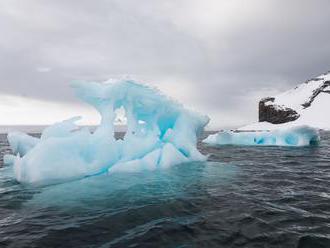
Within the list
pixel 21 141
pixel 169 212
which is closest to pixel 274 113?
pixel 21 141

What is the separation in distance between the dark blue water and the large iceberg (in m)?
0.92

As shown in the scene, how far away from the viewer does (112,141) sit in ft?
Result: 40.4

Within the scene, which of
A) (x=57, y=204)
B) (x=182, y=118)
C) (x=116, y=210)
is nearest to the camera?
(x=116, y=210)

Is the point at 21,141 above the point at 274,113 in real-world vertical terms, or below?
below

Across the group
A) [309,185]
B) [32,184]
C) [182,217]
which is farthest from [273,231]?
[32,184]

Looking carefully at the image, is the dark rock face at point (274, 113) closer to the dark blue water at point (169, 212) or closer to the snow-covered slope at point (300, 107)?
the snow-covered slope at point (300, 107)

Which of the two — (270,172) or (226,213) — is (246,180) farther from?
(226,213)

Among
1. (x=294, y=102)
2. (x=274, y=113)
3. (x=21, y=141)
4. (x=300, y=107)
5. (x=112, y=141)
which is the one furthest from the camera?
(x=294, y=102)

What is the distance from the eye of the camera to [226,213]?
6543mm

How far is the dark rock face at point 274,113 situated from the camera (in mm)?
80625

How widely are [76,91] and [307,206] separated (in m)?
10.7

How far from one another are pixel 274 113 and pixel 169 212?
84552 mm

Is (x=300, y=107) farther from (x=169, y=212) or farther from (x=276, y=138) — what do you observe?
(x=169, y=212)

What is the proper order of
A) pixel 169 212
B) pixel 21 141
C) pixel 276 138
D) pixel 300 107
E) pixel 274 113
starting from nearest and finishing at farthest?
pixel 169 212 < pixel 21 141 < pixel 276 138 < pixel 300 107 < pixel 274 113
